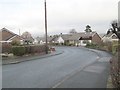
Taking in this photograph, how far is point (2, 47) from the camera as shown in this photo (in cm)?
3159

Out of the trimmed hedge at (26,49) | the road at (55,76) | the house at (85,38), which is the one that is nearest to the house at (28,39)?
A: the house at (85,38)

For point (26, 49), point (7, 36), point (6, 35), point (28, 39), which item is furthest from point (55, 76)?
point (28, 39)

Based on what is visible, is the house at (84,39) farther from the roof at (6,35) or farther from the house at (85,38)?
the roof at (6,35)

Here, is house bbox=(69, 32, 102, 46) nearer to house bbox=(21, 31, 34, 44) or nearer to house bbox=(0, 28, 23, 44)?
house bbox=(21, 31, 34, 44)

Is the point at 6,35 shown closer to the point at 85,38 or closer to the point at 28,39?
the point at 28,39

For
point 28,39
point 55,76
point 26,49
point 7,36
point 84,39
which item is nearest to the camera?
point 55,76

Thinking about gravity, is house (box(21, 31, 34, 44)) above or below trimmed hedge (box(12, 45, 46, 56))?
above

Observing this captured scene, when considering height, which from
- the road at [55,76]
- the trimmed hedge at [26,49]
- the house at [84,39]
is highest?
the house at [84,39]

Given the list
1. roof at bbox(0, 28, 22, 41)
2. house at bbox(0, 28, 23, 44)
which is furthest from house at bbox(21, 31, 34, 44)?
roof at bbox(0, 28, 22, 41)

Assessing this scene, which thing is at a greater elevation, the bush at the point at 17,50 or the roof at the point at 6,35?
the roof at the point at 6,35

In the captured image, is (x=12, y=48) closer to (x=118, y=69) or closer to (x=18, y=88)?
(x=18, y=88)

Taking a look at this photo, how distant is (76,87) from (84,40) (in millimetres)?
78129

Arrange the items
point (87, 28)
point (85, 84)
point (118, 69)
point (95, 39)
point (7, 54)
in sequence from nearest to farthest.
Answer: point (118, 69) → point (85, 84) → point (7, 54) → point (95, 39) → point (87, 28)

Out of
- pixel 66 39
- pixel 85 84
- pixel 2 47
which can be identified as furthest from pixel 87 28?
pixel 85 84
